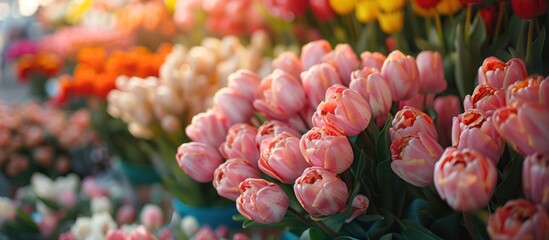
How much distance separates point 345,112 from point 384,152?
0.07m

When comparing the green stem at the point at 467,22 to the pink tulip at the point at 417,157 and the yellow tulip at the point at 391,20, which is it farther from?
the pink tulip at the point at 417,157

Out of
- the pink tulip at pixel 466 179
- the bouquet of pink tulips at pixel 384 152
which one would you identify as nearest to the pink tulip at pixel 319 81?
→ the bouquet of pink tulips at pixel 384 152

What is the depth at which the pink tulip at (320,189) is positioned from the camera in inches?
18.3

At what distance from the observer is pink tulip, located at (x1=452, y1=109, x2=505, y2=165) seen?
1.38 ft

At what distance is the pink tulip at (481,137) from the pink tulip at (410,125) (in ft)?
0.14

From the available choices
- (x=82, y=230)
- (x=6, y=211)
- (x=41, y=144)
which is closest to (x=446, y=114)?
(x=82, y=230)

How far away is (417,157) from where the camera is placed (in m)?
0.45

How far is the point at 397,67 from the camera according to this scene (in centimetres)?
54

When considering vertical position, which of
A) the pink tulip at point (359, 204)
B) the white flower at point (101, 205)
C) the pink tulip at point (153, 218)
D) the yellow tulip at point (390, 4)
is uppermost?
the yellow tulip at point (390, 4)

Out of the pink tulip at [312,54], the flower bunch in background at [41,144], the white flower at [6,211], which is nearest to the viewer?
the pink tulip at [312,54]

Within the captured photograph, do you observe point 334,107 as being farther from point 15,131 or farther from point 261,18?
Result: point 15,131

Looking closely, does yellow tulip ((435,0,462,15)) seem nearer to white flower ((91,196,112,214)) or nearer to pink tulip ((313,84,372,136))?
pink tulip ((313,84,372,136))

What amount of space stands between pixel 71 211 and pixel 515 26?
0.74 meters

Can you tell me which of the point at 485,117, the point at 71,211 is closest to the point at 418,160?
the point at 485,117
